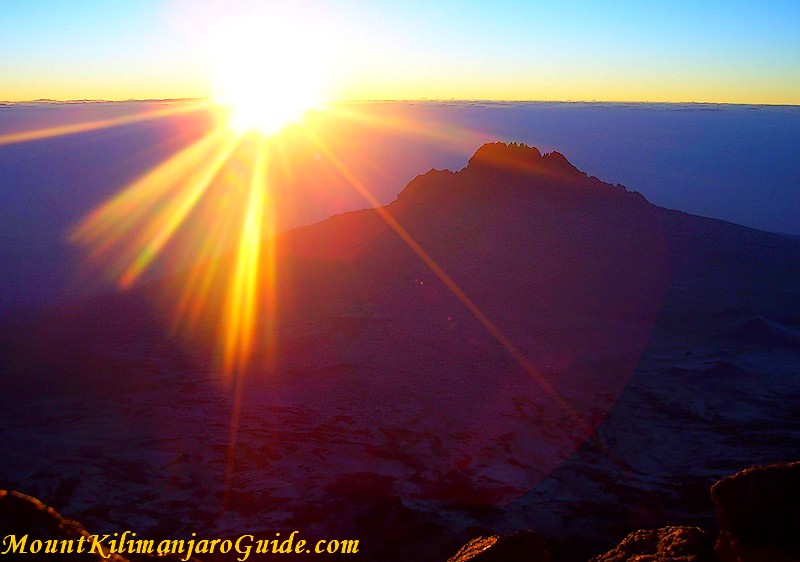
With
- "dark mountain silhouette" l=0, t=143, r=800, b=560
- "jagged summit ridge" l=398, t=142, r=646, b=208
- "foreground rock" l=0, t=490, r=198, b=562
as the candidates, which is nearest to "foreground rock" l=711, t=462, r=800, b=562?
"foreground rock" l=0, t=490, r=198, b=562

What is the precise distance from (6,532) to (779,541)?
22.9 feet

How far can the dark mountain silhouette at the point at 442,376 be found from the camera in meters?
22.5

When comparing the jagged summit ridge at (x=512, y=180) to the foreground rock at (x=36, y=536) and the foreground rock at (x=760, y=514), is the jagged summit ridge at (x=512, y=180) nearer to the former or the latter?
the foreground rock at (x=760, y=514)

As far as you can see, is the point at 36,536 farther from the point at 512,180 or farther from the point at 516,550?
the point at 512,180

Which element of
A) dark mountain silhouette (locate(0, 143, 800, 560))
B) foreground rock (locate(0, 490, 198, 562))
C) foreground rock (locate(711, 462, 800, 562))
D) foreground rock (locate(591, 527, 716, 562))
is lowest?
dark mountain silhouette (locate(0, 143, 800, 560))

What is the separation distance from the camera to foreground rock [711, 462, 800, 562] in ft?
21.7

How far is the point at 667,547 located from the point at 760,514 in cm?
244

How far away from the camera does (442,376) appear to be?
109ft

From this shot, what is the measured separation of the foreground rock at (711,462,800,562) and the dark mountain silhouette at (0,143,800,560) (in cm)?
1324

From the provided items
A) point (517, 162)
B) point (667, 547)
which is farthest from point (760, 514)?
point (517, 162)

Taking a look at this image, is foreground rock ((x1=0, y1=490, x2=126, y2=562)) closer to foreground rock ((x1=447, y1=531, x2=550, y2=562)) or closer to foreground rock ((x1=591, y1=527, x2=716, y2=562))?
foreground rock ((x1=447, y1=531, x2=550, y2=562))

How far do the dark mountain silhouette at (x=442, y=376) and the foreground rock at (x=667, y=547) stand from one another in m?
9.82

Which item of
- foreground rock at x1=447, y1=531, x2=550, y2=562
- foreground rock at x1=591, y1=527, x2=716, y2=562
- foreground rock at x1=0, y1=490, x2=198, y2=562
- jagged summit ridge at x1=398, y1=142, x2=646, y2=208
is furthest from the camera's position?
jagged summit ridge at x1=398, y1=142, x2=646, y2=208

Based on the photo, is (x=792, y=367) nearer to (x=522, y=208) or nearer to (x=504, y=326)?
(x=504, y=326)
